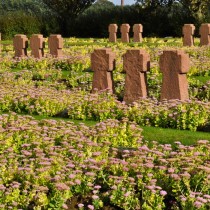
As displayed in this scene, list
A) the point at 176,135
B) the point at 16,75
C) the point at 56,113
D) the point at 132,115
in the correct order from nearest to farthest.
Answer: the point at 176,135 < the point at 132,115 < the point at 56,113 < the point at 16,75

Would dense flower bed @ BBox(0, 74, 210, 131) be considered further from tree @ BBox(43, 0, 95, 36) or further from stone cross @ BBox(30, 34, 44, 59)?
tree @ BBox(43, 0, 95, 36)

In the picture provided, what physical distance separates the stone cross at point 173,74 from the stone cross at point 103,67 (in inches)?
48.4

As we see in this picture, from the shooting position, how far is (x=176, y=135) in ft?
32.2

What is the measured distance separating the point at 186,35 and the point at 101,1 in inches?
1984

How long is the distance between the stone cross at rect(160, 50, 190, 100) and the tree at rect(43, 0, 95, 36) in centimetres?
2920

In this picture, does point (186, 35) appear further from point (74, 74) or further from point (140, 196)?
point (140, 196)

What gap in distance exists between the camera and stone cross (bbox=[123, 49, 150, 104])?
12.5 metres

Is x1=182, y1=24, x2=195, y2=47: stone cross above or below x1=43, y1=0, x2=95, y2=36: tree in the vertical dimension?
below

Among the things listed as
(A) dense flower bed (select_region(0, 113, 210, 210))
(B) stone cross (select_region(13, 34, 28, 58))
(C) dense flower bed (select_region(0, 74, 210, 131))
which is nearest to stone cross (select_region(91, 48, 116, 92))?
(C) dense flower bed (select_region(0, 74, 210, 131))

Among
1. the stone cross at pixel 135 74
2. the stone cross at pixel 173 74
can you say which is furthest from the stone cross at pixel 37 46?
the stone cross at pixel 173 74

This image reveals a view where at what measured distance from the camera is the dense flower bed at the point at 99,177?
21.9 ft

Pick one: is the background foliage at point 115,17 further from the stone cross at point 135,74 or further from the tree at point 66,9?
the stone cross at point 135,74

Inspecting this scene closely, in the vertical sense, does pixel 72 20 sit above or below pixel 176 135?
above

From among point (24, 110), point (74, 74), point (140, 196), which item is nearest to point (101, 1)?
point (74, 74)
